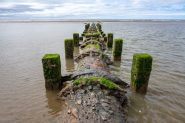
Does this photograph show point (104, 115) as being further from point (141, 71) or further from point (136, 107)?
point (141, 71)

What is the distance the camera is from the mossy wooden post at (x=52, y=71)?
8.45 metres

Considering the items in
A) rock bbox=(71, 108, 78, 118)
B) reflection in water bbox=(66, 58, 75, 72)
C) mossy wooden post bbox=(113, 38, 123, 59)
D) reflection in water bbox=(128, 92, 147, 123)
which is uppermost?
rock bbox=(71, 108, 78, 118)

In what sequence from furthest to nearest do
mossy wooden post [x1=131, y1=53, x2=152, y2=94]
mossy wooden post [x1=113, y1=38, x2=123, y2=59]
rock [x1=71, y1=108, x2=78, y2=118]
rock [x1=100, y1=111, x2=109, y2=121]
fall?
mossy wooden post [x1=113, y1=38, x2=123, y2=59], mossy wooden post [x1=131, y1=53, x2=152, y2=94], rock [x1=71, y1=108, x2=78, y2=118], rock [x1=100, y1=111, x2=109, y2=121]

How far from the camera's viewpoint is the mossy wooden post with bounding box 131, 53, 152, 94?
8.38 metres

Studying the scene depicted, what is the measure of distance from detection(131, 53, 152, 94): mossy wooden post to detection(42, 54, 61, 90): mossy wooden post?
295 centimetres

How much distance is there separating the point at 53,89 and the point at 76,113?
359 centimetres

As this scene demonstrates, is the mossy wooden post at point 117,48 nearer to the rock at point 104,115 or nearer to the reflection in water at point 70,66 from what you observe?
the reflection in water at point 70,66

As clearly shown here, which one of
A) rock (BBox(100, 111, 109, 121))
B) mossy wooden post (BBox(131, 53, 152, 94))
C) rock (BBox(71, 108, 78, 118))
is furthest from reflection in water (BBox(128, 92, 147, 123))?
rock (BBox(71, 108, 78, 118))

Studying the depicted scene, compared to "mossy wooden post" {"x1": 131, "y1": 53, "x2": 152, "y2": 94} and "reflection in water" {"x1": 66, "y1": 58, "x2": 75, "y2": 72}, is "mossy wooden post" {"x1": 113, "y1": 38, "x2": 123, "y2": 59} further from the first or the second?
"mossy wooden post" {"x1": 131, "y1": 53, "x2": 152, "y2": 94}

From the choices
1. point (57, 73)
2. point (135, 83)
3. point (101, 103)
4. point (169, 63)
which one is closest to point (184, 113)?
point (135, 83)

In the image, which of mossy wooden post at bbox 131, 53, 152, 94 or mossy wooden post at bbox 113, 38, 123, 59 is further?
mossy wooden post at bbox 113, 38, 123, 59

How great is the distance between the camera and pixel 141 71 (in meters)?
8.47

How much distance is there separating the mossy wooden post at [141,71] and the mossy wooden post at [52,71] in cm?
295

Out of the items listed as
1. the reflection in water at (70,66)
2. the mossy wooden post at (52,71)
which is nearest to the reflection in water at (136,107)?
the mossy wooden post at (52,71)
